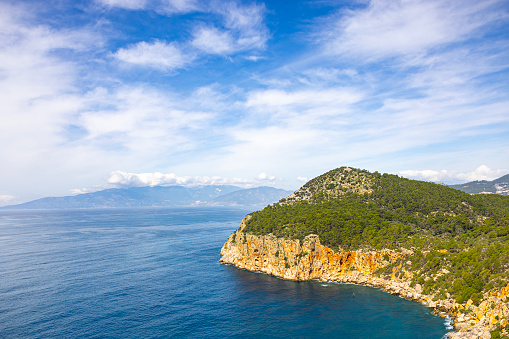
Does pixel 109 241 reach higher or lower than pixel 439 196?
lower

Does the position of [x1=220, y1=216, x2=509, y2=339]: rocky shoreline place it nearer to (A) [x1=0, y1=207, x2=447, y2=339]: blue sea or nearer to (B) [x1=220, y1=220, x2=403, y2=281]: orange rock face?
(B) [x1=220, y1=220, x2=403, y2=281]: orange rock face

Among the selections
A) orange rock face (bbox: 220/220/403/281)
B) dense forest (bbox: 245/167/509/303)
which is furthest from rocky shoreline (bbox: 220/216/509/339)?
dense forest (bbox: 245/167/509/303)

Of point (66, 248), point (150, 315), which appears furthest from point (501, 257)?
point (66, 248)

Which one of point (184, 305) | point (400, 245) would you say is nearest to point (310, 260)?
point (400, 245)

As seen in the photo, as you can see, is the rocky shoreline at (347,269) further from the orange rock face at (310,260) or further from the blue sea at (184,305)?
the blue sea at (184,305)

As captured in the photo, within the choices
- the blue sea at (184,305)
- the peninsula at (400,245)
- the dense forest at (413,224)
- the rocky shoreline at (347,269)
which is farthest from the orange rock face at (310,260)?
the blue sea at (184,305)

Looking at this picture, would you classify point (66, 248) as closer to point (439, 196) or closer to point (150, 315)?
point (150, 315)
